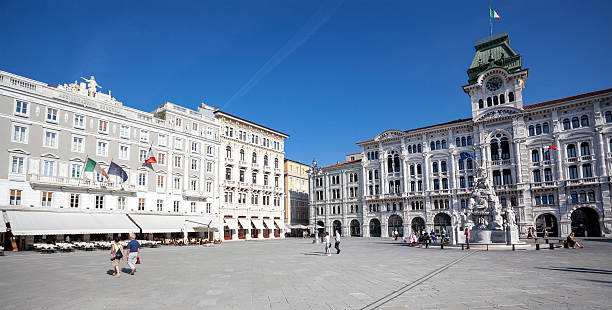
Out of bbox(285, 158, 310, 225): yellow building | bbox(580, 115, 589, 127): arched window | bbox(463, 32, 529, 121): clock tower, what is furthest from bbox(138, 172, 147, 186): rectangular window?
bbox(580, 115, 589, 127): arched window

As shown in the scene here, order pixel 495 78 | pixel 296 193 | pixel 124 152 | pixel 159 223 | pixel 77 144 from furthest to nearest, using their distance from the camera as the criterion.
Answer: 1. pixel 296 193
2. pixel 495 78
3. pixel 159 223
4. pixel 124 152
5. pixel 77 144

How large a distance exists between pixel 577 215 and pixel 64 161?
75.1m

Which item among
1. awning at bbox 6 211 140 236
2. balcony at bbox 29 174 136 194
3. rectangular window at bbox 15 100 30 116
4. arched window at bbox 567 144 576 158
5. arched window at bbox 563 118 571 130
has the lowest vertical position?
awning at bbox 6 211 140 236

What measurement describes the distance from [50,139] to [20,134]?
8.34 ft

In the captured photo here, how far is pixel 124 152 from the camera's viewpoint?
143ft

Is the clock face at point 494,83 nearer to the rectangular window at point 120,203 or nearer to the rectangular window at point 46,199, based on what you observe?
the rectangular window at point 120,203

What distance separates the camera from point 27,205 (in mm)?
34312

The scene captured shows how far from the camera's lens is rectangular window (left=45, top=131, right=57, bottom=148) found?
121 feet

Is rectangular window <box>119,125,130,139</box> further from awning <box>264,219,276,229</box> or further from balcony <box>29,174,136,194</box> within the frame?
awning <box>264,219,276,229</box>

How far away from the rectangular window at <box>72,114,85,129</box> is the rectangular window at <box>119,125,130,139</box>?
4.24m

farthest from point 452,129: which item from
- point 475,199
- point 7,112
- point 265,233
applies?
point 7,112

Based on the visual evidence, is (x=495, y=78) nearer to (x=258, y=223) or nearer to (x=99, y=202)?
(x=258, y=223)

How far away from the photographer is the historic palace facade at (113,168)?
113ft

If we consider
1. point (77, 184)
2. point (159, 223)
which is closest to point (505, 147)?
point (159, 223)
